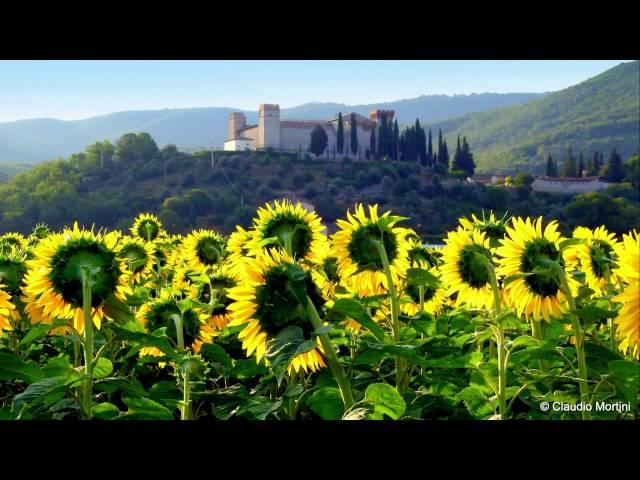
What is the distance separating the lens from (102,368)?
4.71 ft

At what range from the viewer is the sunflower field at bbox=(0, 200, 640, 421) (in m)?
1.20

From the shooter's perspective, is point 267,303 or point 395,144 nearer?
point 267,303

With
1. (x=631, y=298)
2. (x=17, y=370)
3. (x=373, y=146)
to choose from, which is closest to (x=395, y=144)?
(x=373, y=146)

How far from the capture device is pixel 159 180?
62594 mm

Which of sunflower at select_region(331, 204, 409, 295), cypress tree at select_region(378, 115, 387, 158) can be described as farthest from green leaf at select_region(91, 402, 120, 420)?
cypress tree at select_region(378, 115, 387, 158)

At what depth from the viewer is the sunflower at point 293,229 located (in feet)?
5.49

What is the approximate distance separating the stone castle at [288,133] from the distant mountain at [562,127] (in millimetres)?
24055

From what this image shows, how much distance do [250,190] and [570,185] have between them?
3060 cm

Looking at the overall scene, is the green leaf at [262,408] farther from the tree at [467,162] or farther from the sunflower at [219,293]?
the tree at [467,162]

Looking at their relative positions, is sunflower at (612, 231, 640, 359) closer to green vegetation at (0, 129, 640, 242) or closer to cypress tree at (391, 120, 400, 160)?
green vegetation at (0, 129, 640, 242)

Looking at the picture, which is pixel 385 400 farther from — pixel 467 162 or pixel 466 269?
pixel 467 162

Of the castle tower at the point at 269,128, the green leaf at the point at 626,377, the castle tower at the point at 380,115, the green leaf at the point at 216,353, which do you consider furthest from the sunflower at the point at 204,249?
the castle tower at the point at 380,115

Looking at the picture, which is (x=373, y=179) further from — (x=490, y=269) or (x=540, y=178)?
(x=490, y=269)
